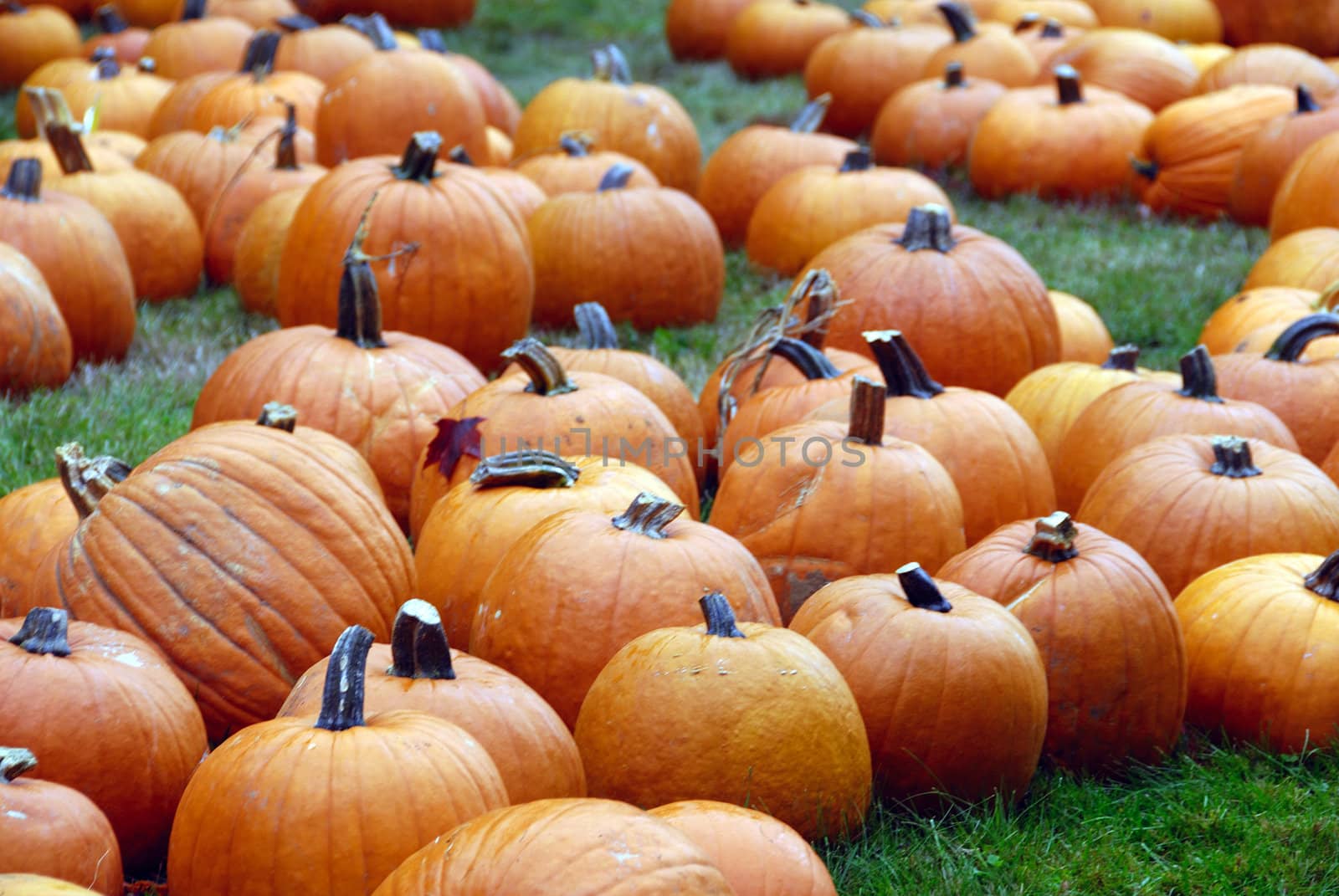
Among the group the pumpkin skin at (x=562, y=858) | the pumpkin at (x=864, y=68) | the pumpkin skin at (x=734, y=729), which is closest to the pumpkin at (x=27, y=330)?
the pumpkin skin at (x=734, y=729)

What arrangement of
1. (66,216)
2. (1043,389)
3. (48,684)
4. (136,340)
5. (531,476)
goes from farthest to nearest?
1. (136,340)
2. (66,216)
3. (1043,389)
4. (531,476)
5. (48,684)

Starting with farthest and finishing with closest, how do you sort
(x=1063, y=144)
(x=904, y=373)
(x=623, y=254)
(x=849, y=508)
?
(x=1063, y=144)
(x=623, y=254)
(x=904, y=373)
(x=849, y=508)

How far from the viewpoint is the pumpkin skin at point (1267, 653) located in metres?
3.23

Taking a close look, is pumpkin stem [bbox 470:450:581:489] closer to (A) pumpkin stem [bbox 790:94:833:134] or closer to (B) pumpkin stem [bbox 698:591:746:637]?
(B) pumpkin stem [bbox 698:591:746:637]

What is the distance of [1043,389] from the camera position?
15.4 feet

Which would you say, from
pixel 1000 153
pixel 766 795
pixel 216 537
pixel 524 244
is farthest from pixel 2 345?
pixel 1000 153

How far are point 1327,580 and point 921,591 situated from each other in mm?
1085

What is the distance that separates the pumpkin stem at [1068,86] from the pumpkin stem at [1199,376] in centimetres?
415

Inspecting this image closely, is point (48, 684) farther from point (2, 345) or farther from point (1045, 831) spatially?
point (2, 345)

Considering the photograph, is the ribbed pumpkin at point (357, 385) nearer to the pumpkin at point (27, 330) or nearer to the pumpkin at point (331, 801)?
the pumpkin at point (27, 330)

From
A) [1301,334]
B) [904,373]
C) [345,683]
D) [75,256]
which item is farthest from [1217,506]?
[75,256]

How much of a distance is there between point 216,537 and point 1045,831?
1.85 m

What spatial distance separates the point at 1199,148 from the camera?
773cm

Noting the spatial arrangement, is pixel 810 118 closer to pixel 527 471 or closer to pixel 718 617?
pixel 527 471
